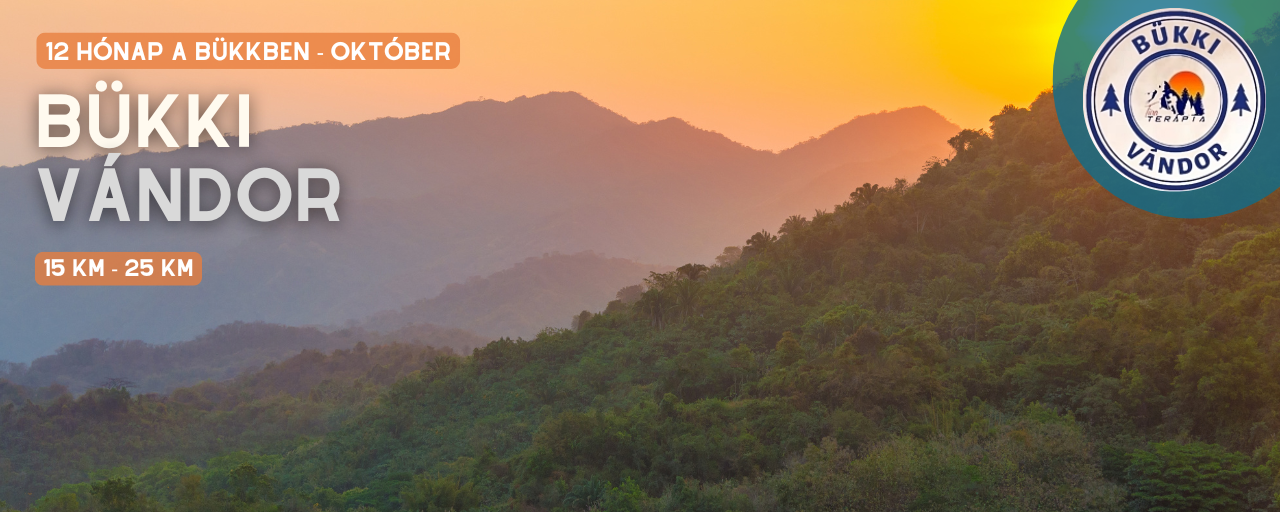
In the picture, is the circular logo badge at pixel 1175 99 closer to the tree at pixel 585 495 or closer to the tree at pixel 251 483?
the tree at pixel 585 495

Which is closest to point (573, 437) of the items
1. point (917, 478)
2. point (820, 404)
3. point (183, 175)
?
point (820, 404)

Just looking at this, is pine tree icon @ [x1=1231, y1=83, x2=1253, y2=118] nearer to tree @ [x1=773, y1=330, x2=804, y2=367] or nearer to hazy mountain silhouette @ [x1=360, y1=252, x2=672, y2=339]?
tree @ [x1=773, y1=330, x2=804, y2=367]

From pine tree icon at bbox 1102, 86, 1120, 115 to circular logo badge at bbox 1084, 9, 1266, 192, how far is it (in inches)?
0.8

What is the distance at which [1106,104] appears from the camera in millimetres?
18844

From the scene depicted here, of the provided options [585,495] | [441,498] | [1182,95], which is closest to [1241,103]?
[1182,95]

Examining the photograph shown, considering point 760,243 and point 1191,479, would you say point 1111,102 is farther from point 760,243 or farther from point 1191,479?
point 760,243

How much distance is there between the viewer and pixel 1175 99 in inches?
728

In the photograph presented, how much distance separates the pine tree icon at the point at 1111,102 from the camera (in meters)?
18.7

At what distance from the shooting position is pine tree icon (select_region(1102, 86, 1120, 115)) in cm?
1870

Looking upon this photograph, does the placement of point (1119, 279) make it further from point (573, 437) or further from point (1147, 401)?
point (573, 437)

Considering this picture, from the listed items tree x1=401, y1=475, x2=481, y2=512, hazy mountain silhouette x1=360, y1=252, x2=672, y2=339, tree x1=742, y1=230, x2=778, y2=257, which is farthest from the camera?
hazy mountain silhouette x1=360, y1=252, x2=672, y2=339

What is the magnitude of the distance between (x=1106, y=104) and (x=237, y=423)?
58.8 metres

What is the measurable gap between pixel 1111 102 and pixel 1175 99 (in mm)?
1155

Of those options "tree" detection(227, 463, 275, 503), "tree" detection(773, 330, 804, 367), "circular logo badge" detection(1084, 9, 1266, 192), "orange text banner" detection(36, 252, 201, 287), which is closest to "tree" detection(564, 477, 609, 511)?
"tree" detection(227, 463, 275, 503)
